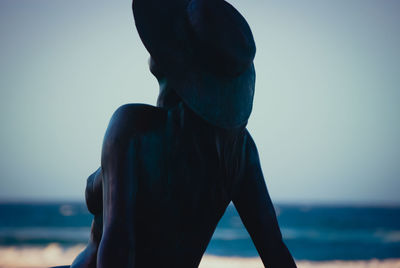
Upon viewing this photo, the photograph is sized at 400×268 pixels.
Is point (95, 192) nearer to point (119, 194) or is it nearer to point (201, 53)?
point (119, 194)

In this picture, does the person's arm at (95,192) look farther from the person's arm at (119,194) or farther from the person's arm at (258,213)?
the person's arm at (258,213)

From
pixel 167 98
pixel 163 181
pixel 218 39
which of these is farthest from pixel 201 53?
pixel 163 181

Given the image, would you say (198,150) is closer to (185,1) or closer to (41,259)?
(185,1)

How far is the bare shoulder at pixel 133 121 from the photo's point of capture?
178 cm

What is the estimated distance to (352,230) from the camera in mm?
25344

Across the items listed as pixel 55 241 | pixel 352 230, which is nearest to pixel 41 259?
pixel 55 241

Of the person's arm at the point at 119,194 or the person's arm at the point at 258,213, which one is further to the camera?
the person's arm at the point at 258,213

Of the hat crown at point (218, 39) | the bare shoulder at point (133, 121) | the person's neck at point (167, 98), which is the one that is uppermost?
the hat crown at point (218, 39)

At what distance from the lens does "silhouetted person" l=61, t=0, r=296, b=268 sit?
5.72 ft

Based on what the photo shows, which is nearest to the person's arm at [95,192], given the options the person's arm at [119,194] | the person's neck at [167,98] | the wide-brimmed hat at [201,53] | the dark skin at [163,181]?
the dark skin at [163,181]

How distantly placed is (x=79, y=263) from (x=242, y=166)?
686 millimetres

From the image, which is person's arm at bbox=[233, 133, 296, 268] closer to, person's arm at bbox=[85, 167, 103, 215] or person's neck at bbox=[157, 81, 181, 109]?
person's neck at bbox=[157, 81, 181, 109]

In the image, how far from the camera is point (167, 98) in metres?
1.91

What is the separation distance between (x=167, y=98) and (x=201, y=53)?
0.74 feet
